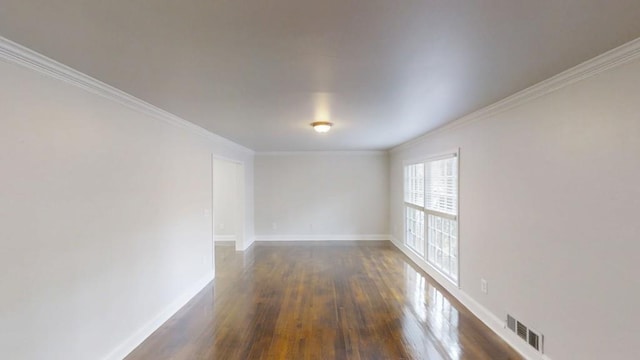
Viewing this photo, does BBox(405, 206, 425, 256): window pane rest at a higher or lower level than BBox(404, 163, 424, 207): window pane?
lower

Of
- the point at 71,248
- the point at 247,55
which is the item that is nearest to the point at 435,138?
the point at 247,55

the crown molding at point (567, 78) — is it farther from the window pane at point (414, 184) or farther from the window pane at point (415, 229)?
the window pane at point (415, 229)

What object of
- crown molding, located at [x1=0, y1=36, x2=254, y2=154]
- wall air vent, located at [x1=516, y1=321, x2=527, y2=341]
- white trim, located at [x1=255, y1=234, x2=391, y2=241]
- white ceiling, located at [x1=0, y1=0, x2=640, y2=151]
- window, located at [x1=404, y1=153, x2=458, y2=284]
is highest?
white ceiling, located at [x1=0, y1=0, x2=640, y2=151]

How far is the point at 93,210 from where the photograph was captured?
235 cm

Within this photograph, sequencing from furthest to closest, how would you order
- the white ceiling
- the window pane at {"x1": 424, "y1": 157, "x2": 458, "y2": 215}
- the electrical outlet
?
the window pane at {"x1": 424, "y1": 157, "x2": 458, "y2": 215} → the electrical outlet → the white ceiling

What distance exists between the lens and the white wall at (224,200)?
7.52m

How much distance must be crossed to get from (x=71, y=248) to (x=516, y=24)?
2.94 metres

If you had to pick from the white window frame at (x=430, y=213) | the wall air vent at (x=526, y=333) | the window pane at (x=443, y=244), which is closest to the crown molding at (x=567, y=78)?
the white window frame at (x=430, y=213)

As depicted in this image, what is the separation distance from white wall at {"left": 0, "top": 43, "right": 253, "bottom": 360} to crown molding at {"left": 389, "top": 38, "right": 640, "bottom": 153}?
3340 mm

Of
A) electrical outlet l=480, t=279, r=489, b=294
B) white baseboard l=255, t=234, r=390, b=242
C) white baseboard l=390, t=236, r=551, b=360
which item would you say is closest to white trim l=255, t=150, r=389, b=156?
white baseboard l=255, t=234, r=390, b=242

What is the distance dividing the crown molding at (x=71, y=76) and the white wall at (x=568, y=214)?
131 inches

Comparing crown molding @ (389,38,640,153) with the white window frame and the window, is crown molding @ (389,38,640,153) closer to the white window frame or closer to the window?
the white window frame

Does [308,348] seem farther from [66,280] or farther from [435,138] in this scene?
[435,138]

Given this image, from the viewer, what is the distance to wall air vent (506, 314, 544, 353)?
2.48 meters
